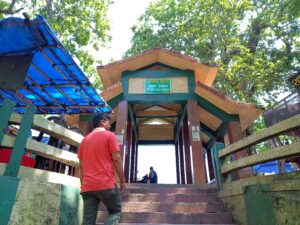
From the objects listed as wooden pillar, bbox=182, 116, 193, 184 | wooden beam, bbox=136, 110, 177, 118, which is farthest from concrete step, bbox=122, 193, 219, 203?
wooden beam, bbox=136, 110, 177, 118

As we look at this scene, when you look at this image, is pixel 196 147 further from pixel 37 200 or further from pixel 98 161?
pixel 37 200

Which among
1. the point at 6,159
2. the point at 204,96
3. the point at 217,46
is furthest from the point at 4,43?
the point at 217,46

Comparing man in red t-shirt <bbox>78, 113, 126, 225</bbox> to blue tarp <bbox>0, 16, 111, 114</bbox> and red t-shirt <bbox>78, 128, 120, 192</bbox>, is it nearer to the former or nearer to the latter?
red t-shirt <bbox>78, 128, 120, 192</bbox>

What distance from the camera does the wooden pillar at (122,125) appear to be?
8453mm

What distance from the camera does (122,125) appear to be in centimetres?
883

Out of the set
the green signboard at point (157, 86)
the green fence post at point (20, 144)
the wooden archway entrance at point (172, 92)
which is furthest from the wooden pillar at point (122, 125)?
the green fence post at point (20, 144)

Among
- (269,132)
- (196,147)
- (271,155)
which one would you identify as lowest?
(271,155)

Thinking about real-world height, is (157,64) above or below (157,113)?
above

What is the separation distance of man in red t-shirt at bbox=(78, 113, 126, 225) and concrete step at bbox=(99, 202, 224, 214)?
2305 mm

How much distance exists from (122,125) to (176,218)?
4755 mm

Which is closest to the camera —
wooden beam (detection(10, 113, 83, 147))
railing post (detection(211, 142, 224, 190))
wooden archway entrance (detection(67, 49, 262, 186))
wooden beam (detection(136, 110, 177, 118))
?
wooden beam (detection(10, 113, 83, 147))

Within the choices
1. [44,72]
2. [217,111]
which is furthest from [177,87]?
[44,72]

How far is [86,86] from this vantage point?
19.3ft

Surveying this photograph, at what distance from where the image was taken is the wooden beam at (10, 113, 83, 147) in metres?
3.49
